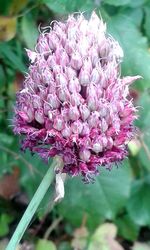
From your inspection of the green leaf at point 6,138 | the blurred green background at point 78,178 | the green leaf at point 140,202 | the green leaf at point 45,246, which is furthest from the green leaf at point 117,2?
the green leaf at point 45,246

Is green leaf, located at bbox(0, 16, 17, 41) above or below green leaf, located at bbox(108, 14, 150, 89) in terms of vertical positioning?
above

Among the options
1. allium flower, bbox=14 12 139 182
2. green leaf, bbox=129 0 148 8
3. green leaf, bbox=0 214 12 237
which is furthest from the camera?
green leaf, bbox=0 214 12 237

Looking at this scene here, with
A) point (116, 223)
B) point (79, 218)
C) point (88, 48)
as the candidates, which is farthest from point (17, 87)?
point (88, 48)

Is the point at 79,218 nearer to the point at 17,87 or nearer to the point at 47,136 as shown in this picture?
the point at 17,87

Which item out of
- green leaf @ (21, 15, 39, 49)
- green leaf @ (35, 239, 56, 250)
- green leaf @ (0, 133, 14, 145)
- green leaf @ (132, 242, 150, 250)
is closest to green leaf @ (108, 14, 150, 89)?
green leaf @ (21, 15, 39, 49)

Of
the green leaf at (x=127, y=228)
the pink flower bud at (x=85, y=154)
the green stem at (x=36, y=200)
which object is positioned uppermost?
the pink flower bud at (x=85, y=154)

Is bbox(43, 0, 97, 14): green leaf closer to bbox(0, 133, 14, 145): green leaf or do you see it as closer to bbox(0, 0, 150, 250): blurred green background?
bbox(0, 0, 150, 250): blurred green background

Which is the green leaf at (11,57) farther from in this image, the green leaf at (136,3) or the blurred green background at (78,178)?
the green leaf at (136,3)
